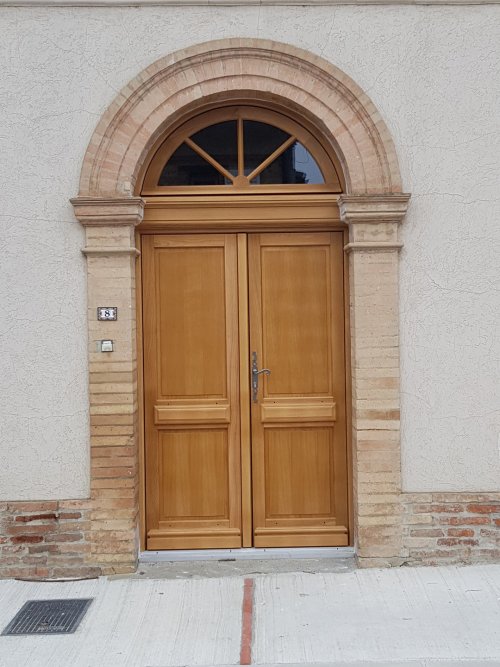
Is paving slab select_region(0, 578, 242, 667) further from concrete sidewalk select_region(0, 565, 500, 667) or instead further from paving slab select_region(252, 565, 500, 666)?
paving slab select_region(252, 565, 500, 666)

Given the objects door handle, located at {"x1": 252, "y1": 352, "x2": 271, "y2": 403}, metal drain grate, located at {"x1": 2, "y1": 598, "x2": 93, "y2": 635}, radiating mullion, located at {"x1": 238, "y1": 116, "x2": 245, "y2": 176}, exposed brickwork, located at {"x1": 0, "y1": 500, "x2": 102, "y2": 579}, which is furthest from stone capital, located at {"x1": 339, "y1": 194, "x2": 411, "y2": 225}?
metal drain grate, located at {"x1": 2, "y1": 598, "x2": 93, "y2": 635}

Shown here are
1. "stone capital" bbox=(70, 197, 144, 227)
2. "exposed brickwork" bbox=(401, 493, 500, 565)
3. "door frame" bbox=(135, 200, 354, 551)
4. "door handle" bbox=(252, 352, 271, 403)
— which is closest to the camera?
"stone capital" bbox=(70, 197, 144, 227)

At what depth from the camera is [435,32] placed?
5586 mm

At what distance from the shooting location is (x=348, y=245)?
18.5 feet

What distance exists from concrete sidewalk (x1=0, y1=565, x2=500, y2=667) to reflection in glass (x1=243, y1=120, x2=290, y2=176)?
3.06 m

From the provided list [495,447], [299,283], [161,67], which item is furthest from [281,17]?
[495,447]

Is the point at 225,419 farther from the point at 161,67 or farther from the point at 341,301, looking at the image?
the point at 161,67

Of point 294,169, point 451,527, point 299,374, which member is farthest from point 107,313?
point 451,527

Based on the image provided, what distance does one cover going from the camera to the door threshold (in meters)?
5.83

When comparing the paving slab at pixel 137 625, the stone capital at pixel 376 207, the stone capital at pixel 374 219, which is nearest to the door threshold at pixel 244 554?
the paving slab at pixel 137 625

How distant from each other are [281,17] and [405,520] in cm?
373

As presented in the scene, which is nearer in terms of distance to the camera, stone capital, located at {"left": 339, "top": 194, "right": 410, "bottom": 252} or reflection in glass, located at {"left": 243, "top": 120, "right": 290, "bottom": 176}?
stone capital, located at {"left": 339, "top": 194, "right": 410, "bottom": 252}

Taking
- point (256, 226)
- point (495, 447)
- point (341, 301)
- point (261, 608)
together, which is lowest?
point (261, 608)

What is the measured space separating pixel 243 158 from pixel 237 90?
510mm
